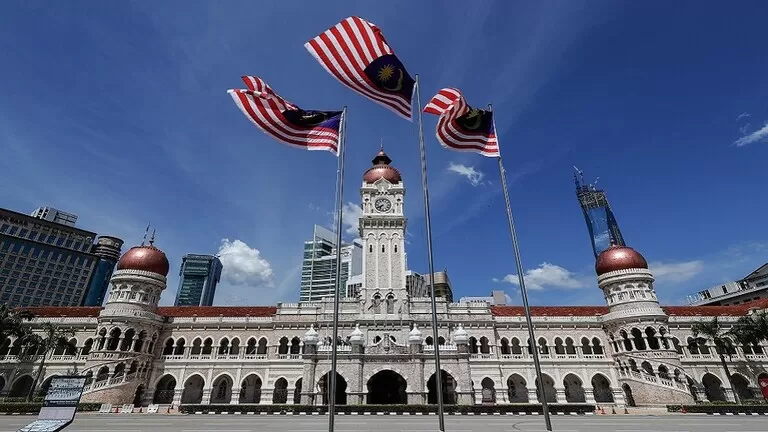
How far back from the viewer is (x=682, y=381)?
3528 cm

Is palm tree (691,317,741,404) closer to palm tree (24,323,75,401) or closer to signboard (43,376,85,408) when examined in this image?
signboard (43,376,85,408)

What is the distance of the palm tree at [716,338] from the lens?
38.1 m

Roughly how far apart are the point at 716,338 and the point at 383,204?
39.0 m

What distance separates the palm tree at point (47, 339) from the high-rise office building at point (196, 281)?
6312 inches

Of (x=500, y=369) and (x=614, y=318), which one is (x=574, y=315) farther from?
(x=500, y=369)

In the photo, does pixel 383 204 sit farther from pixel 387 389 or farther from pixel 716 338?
pixel 716 338

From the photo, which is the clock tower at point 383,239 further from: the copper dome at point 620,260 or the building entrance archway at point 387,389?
the copper dome at point 620,260

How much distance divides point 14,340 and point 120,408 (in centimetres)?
2062

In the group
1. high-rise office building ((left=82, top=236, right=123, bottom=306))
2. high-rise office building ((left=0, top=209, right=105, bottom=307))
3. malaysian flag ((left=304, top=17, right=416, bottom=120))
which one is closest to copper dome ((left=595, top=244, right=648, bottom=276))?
malaysian flag ((left=304, top=17, right=416, bottom=120))

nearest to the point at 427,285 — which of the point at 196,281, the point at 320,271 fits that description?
the point at 320,271

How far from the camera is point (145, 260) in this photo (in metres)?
41.1

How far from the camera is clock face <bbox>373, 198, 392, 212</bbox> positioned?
48719 mm

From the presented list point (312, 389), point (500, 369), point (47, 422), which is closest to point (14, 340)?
point (312, 389)

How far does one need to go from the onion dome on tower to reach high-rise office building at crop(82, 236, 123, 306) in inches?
3265
